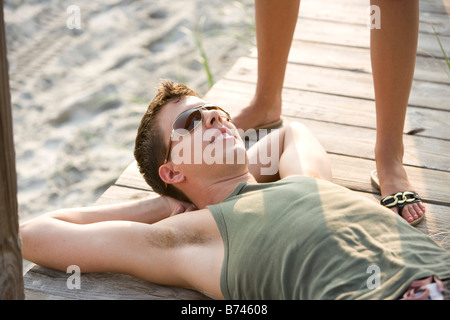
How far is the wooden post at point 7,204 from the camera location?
1188 mm

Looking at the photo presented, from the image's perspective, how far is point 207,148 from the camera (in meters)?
1.91

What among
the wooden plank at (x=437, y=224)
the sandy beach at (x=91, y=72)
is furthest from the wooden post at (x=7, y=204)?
the sandy beach at (x=91, y=72)

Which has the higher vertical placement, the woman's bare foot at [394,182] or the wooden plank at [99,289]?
the woman's bare foot at [394,182]

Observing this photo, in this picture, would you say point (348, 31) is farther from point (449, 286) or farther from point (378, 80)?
point (449, 286)

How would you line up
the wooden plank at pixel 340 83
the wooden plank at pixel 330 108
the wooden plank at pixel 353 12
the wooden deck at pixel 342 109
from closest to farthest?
1. the wooden deck at pixel 342 109
2. the wooden plank at pixel 330 108
3. the wooden plank at pixel 340 83
4. the wooden plank at pixel 353 12

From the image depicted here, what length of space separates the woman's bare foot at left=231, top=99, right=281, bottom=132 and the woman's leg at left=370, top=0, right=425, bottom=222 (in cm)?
59

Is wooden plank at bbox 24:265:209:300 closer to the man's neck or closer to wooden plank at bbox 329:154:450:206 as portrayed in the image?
the man's neck

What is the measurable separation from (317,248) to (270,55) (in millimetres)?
1190

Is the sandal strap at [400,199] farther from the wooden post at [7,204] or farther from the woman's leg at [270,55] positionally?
the wooden post at [7,204]

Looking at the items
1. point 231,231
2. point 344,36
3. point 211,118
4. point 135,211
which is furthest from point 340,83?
point 231,231

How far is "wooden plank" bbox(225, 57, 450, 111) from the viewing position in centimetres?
294

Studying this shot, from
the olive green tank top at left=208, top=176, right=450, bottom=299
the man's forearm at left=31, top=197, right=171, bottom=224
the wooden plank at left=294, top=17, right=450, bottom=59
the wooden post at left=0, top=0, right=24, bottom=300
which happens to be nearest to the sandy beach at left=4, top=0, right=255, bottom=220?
the wooden plank at left=294, top=17, right=450, bottom=59

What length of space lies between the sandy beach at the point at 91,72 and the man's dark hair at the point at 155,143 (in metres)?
1.36

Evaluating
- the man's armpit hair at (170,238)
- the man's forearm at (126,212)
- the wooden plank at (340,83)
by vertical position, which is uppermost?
the wooden plank at (340,83)
